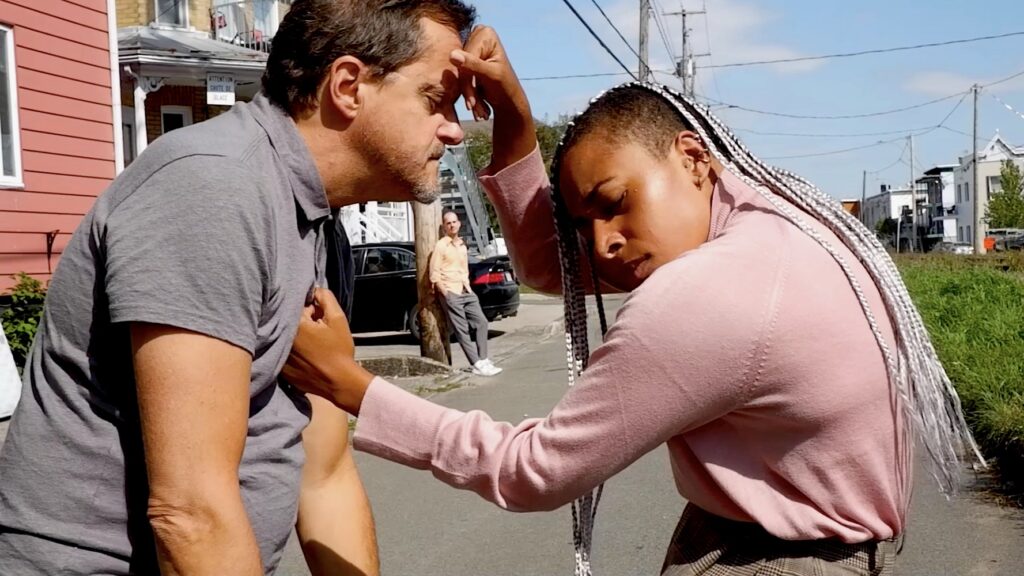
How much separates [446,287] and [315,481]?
10.9m

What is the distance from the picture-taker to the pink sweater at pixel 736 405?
1896 mm

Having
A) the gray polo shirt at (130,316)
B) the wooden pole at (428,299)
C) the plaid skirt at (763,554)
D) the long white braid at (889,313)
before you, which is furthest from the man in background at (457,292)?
the gray polo shirt at (130,316)

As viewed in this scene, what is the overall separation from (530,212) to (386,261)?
629 inches

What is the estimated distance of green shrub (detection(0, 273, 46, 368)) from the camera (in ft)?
37.6

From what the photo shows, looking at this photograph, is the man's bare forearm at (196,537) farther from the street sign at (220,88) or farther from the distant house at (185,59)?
the street sign at (220,88)

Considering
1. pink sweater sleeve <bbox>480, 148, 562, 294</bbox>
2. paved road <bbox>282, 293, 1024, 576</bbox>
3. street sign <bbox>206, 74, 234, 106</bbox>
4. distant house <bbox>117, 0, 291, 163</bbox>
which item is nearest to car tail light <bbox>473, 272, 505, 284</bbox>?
distant house <bbox>117, 0, 291, 163</bbox>

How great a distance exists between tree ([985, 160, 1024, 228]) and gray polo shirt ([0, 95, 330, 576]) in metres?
97.2

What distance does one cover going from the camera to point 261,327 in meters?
1.98

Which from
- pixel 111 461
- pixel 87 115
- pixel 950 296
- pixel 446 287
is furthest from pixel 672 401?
pixel 950 296

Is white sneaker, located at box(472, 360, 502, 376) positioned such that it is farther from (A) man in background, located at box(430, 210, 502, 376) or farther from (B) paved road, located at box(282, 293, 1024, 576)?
(B) paved road, located at box(282, 293, 1024, 576)

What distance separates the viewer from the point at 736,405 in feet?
6.41

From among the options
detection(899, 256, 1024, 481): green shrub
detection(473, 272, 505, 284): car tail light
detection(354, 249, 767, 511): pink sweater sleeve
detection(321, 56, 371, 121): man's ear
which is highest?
detection(321, 56, 371, 121): man's ear

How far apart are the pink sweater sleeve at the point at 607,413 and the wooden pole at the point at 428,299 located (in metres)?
11.6

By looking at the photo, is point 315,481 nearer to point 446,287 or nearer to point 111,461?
point 111,461
